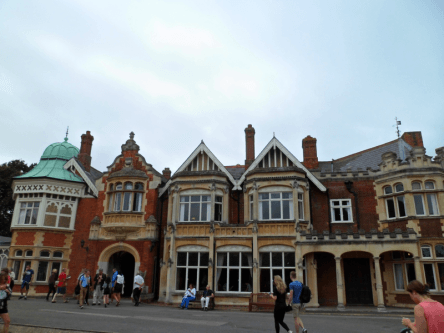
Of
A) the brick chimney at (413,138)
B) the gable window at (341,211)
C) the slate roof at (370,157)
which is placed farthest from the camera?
the brick chimney at (413,138)

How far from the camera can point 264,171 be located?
22.6 meters

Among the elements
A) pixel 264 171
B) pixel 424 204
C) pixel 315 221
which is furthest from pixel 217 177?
pixel 424 204

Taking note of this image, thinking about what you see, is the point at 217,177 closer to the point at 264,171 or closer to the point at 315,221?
the point at 264,171

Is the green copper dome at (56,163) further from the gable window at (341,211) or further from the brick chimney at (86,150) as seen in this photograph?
the gable window at (341,211)

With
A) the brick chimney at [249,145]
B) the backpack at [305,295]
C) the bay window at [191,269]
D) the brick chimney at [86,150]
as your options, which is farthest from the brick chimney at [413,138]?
the brick chimney at [86,150]

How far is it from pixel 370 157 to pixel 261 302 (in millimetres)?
13576

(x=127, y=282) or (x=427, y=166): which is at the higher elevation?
(x=427, y=166)

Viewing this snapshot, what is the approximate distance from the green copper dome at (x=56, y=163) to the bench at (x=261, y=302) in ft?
51.0

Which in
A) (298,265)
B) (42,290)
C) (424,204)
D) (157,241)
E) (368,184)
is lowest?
(42,290)

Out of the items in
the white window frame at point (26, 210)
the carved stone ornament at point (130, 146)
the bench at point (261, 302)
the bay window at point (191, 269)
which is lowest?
the bench at point (261, 302)

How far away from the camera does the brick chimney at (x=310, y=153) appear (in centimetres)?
2481

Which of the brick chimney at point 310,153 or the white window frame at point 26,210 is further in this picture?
the brick chimney at point 310,153

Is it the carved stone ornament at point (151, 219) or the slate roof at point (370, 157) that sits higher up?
the slate roof at point (370, 157)

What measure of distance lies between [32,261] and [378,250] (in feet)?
71.0
